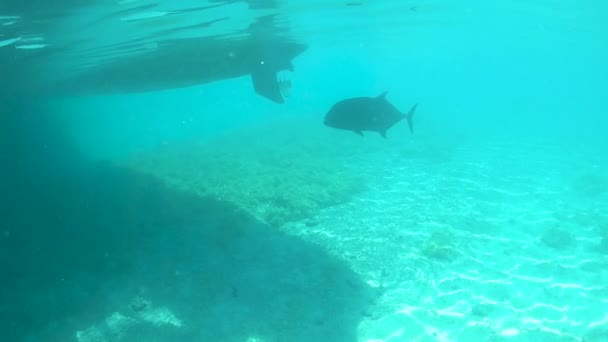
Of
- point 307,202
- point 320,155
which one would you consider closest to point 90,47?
point 307,202

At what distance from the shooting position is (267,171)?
804 inches

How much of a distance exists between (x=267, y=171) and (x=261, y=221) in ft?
21.9

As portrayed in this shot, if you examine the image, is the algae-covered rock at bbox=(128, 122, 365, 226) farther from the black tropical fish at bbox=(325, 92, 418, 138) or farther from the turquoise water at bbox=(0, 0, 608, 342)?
the black tropical fish at bbox=(325, 92, 418, 138)

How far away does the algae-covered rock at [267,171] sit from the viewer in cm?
1573

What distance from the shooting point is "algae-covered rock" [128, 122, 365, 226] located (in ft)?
51.6

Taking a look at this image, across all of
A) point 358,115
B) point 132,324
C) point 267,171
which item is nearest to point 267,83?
point 267,171

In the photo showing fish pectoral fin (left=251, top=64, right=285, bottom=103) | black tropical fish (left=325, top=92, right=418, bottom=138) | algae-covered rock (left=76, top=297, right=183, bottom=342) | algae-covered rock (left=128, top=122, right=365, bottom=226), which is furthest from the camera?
fish pectoral fin (left=251, top=64, right=285, bottom=103)

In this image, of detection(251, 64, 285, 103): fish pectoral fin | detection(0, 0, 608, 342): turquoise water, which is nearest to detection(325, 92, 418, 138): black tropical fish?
detection(0, 0, 608, 342): turquoise water

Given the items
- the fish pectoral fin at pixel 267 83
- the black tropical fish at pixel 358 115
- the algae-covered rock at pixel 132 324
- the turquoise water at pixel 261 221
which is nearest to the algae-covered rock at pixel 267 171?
the turquoise water at pixel 261 221

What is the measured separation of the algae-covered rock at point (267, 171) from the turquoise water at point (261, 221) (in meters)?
0.16

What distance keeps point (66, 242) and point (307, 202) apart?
344 inches

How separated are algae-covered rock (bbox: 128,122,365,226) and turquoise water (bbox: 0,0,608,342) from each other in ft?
0.53

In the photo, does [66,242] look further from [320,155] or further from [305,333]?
[320,155]

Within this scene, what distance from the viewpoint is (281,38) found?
23.6 m
